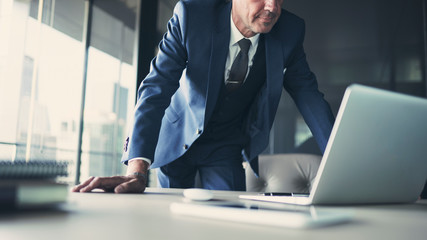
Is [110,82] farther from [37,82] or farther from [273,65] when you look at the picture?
[273,65]

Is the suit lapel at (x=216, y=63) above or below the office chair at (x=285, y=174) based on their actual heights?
above

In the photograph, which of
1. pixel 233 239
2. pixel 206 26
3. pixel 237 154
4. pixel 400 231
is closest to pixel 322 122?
pixel 237 154

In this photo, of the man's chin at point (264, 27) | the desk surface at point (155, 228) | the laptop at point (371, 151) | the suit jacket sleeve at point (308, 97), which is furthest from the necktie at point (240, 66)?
the desk surface at point (155, 228)

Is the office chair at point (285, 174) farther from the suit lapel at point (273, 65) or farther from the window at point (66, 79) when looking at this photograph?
the window at point (66, 79)

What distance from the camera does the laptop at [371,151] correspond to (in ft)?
2.13

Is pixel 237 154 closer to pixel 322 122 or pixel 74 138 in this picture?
pixel 322 122

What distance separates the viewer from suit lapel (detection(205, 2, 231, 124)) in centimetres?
150

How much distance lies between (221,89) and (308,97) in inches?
15.4

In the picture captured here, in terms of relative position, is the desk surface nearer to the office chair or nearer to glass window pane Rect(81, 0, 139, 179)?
the office chair

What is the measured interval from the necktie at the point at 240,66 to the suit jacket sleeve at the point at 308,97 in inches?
8.8

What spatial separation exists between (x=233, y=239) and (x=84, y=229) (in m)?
0.16

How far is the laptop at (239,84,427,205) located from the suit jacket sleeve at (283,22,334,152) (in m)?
0.63

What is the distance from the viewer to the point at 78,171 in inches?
146

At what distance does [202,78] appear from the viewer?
153 centimetres
